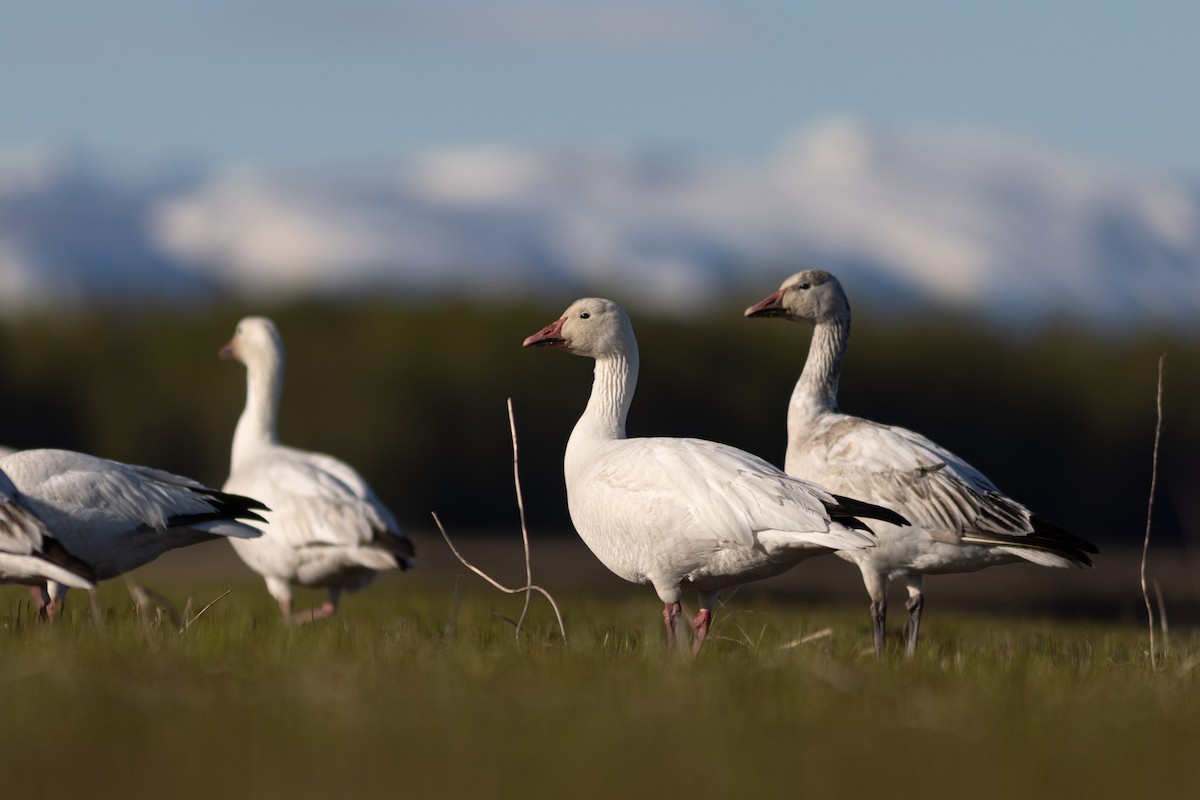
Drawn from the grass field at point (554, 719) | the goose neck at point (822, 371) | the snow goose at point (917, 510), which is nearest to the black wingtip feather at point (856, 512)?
the grass field at point (554, 719)

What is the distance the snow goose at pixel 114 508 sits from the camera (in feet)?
24.4

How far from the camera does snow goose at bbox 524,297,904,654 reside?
654cm

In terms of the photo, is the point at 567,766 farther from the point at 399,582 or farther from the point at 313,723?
the point at 399,582

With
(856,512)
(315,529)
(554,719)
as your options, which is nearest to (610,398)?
(856,512)

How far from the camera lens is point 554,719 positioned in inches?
179

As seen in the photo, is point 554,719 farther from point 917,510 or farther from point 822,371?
point 822,371

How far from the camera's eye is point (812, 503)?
6.54 metres

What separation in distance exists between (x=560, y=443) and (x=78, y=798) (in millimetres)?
27048

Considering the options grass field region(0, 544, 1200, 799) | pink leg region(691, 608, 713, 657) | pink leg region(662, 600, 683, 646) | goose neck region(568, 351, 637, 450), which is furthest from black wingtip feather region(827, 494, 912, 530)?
goose neck region(568, 351, 637, 450)

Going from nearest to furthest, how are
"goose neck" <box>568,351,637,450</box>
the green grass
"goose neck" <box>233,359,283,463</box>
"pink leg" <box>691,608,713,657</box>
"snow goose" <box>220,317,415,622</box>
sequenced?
the green grass → "pink leg" <box>691,608,713,657</box> → "goose neck" <box>568,351,637,450</box> → "snow goose" <box>220,317,415,622</box> → "goose neck" <box>233,359,283,463</box>

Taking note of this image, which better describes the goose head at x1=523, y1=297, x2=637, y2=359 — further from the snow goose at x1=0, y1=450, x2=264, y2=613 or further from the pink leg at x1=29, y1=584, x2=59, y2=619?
the pink leg at x1=29, y1=584, x2=59, y2=619

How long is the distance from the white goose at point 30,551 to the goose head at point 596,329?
2.60m

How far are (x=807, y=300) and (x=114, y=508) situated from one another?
173 inches

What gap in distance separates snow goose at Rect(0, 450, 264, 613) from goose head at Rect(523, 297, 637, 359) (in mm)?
1856
